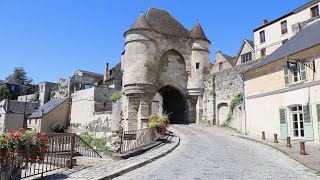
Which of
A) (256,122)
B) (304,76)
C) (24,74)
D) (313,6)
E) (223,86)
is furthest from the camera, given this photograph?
(24,74)

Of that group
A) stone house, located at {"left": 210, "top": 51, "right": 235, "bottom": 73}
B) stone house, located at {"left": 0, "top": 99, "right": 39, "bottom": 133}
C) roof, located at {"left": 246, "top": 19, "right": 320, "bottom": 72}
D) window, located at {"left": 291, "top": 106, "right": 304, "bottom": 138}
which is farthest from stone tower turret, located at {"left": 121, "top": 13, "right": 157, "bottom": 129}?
stone house, located at {"left": 0, "top": 99, "right": 39, "bottom": 133}

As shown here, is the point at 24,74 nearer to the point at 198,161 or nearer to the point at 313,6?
the point at 313,6

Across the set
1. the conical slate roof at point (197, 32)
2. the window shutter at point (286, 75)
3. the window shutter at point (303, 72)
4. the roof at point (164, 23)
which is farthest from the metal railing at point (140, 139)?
the conical slate roof at point (197, 32)

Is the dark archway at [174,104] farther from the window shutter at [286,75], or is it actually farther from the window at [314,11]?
the window at [314,11]

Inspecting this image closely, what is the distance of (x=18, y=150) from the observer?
5.89 metres

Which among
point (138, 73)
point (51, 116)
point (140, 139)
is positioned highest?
point (138, 73)

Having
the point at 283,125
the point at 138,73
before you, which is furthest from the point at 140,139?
the point at 138,73

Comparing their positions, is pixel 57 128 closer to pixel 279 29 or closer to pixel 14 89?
pixel 14 89

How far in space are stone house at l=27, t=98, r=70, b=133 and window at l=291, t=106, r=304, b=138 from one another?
32.7m

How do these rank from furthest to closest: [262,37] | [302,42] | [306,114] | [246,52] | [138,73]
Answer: [246,52], [262,37], [138,73], [302,42], [306,114]

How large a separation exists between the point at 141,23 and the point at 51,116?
21.8 metres

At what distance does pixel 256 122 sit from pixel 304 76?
4321 mm

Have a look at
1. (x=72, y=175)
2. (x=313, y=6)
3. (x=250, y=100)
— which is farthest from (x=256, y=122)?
(x=313, y=6)

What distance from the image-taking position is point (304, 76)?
13664 millimetres
